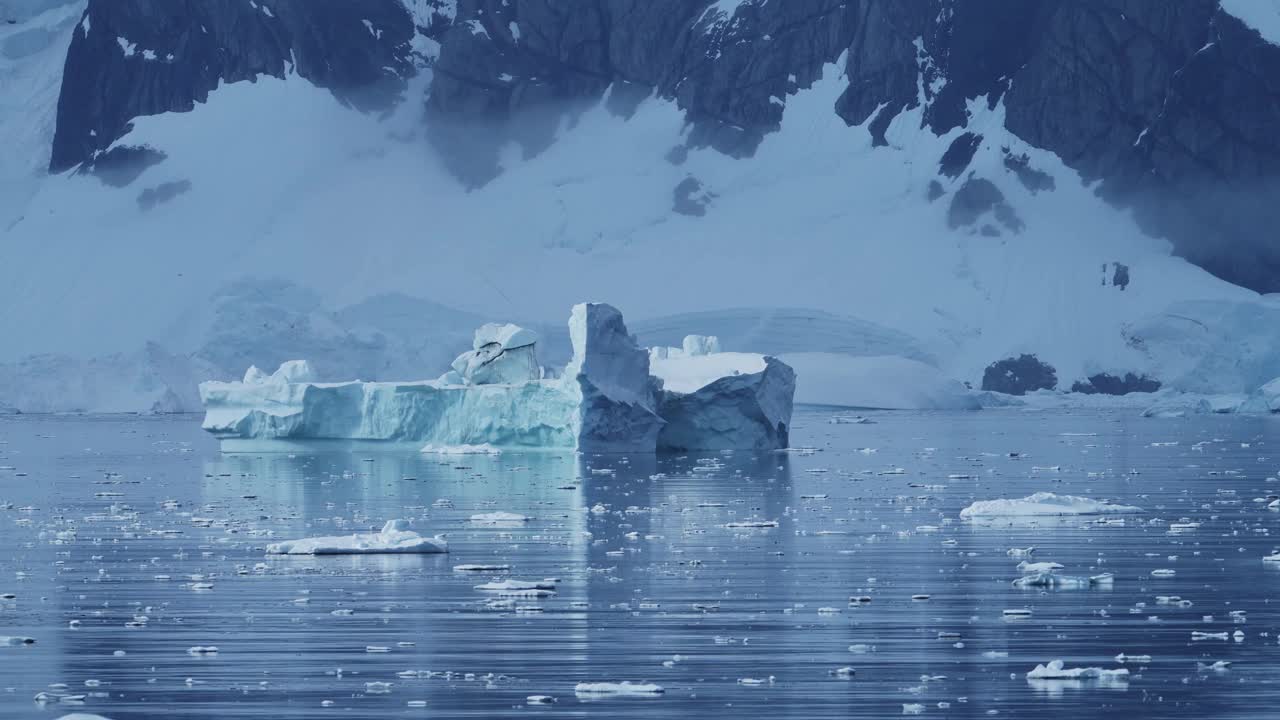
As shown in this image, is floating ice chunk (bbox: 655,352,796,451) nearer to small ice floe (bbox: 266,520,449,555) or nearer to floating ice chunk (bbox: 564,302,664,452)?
floating ice chunk (bbox: 564,302,664,452)

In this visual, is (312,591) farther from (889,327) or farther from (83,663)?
(889,327)

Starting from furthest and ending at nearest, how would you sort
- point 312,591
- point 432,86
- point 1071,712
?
point 432,86 → point 312,591 → point 1071,712

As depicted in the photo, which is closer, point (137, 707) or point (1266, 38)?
point (137, 707)

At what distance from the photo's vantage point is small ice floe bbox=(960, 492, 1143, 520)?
67.8 feet

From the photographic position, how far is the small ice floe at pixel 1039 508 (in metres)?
20.7

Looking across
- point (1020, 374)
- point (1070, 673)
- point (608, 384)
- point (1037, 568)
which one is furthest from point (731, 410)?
point (1020, 374)

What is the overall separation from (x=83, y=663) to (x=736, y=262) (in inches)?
2761

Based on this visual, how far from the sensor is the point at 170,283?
8500 cm

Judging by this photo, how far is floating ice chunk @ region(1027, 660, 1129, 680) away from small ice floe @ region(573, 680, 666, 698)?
1912 millimetres

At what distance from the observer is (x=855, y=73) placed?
8575cm

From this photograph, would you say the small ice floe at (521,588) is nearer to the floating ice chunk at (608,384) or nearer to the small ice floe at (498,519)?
the small ice floe at (498,519)

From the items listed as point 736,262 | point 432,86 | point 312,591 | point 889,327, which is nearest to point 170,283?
point 432,86

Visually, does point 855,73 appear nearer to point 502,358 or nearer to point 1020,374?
point 1020,374

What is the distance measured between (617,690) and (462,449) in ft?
82.6
